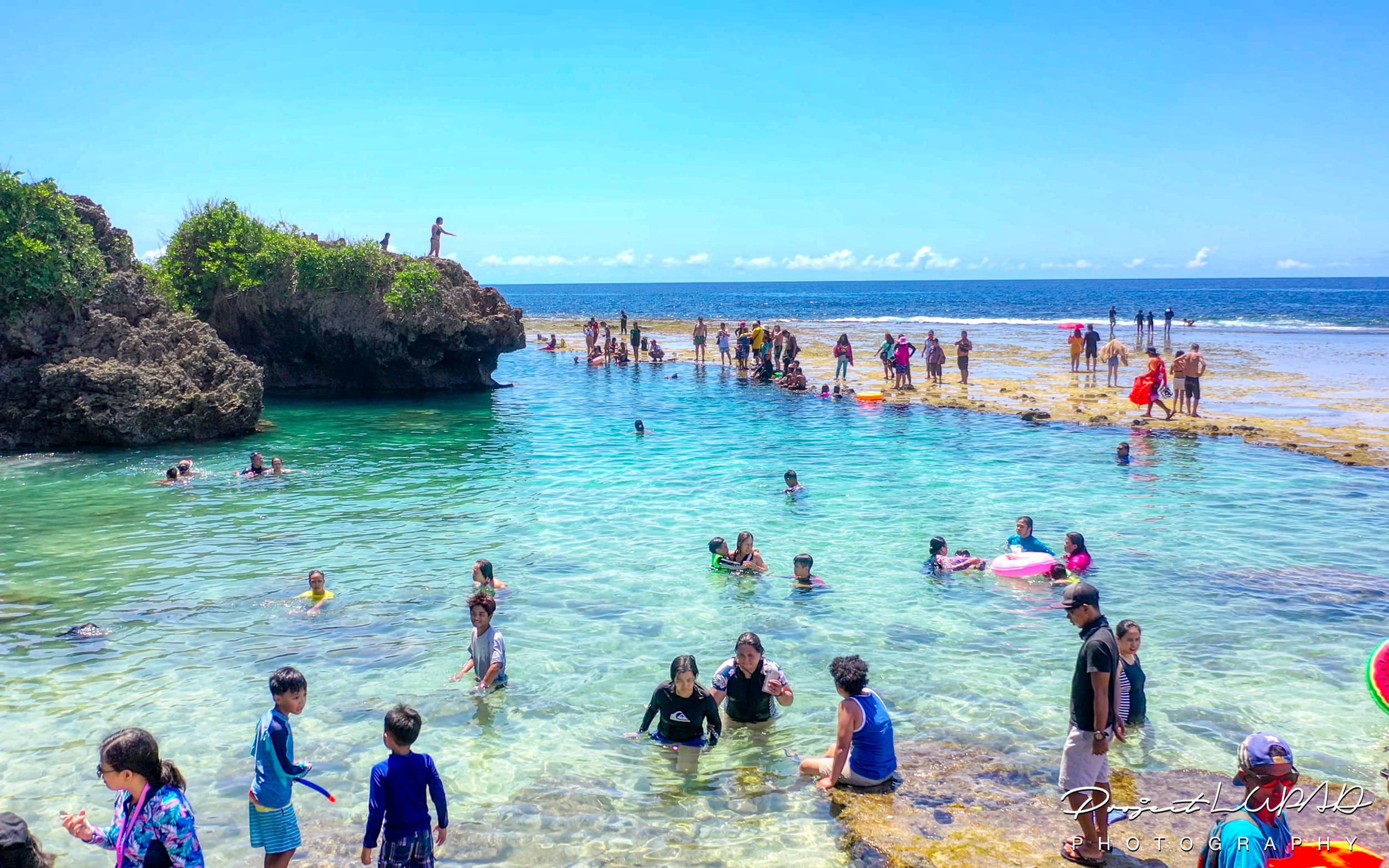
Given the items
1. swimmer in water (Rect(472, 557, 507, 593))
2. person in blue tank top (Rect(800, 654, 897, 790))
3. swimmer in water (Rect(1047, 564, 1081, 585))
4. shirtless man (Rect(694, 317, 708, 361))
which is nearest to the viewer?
person in blue tank top (Rect(800, 654, 897, 790))

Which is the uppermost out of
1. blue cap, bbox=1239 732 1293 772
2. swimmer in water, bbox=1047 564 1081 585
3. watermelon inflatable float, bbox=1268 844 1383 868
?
blue cap, bbox=1239 732 1293 772

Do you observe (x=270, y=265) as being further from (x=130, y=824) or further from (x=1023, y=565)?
(x=130, y=824)

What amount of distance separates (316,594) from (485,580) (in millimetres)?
2222

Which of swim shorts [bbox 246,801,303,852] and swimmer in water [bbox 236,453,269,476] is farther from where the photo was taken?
swimmer in water [bbox 236,453,269,476]

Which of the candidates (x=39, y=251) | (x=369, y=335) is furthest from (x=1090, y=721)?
(x=369, y=335)

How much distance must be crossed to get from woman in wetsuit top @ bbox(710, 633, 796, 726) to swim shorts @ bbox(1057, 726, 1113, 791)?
275 cm

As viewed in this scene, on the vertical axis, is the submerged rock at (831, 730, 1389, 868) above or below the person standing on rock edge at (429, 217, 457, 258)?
below

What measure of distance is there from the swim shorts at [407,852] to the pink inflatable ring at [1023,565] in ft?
31.2

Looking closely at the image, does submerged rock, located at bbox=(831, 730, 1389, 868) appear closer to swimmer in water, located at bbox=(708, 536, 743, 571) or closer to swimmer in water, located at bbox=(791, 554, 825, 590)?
swimmer in water, located at bbox=(791, 554, 825, 590)

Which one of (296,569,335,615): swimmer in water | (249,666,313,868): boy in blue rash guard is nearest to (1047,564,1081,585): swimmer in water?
(296,569,335,615): swimmer in water

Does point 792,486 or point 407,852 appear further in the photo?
point 792,486

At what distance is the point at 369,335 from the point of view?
30859 millimetres

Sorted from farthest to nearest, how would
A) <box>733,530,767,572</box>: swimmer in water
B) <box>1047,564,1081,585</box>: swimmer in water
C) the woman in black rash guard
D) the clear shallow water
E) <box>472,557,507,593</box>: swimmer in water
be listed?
1. <box>733,530,767,572</box>: swimmer in water
2. <box>1047,564,1081,585</box>: swimmer in water
3. <box>472,557,507,593</box>: swimmer in water
4. the woman in black rash guard
5. the clear shallow water

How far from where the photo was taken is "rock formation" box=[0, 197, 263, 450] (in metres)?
22.2
